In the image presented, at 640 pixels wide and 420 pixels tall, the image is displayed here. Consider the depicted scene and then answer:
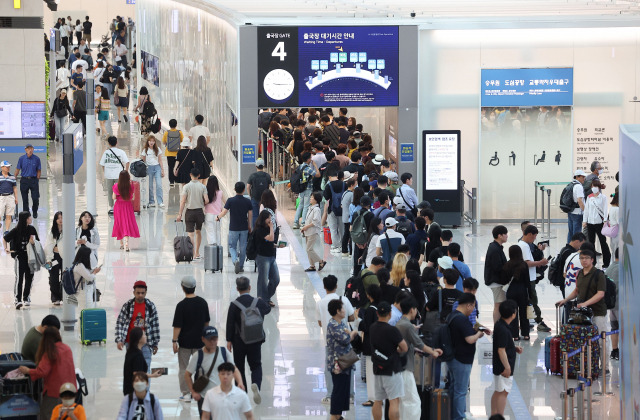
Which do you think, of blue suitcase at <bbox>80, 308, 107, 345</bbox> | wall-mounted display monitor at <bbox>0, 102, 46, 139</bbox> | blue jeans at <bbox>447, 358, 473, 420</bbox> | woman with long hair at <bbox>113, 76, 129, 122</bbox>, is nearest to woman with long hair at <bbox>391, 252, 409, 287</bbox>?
blue jeans at <bbox>447, 358, 473, 420</bbox>

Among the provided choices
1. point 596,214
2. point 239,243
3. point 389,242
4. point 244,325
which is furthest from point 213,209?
point 244,325

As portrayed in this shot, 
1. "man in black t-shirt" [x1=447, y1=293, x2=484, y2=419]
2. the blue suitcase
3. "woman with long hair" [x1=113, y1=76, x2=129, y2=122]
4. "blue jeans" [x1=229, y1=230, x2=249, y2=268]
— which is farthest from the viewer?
"woman with long hair" [x1=113, y1=76, x2=129, y2=122]

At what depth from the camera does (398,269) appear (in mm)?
12492

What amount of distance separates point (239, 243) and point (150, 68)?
75.3 ft

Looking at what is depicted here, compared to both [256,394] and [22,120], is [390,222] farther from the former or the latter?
[22,120]

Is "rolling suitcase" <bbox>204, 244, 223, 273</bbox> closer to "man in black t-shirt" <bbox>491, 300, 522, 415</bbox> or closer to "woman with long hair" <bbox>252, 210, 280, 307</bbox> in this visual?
"woman with long hair" <bbox>252, 210, 280, 307</bbox>

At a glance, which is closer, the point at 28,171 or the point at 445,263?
the point at 445,263

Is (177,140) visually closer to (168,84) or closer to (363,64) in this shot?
(363,64)

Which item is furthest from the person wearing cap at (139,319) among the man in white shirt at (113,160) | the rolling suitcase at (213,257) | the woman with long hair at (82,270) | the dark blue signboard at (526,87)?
the dark blue signboard at (526,87)

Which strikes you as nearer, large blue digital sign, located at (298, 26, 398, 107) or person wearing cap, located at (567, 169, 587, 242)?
person wearing cap, located at (567, 169, 587, 242)

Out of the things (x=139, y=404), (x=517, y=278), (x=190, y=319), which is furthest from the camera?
(x=517, y=278)

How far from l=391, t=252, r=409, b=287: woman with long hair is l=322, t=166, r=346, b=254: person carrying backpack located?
5511 millimetres

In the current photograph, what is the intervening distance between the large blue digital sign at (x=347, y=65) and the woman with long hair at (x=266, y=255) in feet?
24.0

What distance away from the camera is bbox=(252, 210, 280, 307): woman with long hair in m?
14.7
